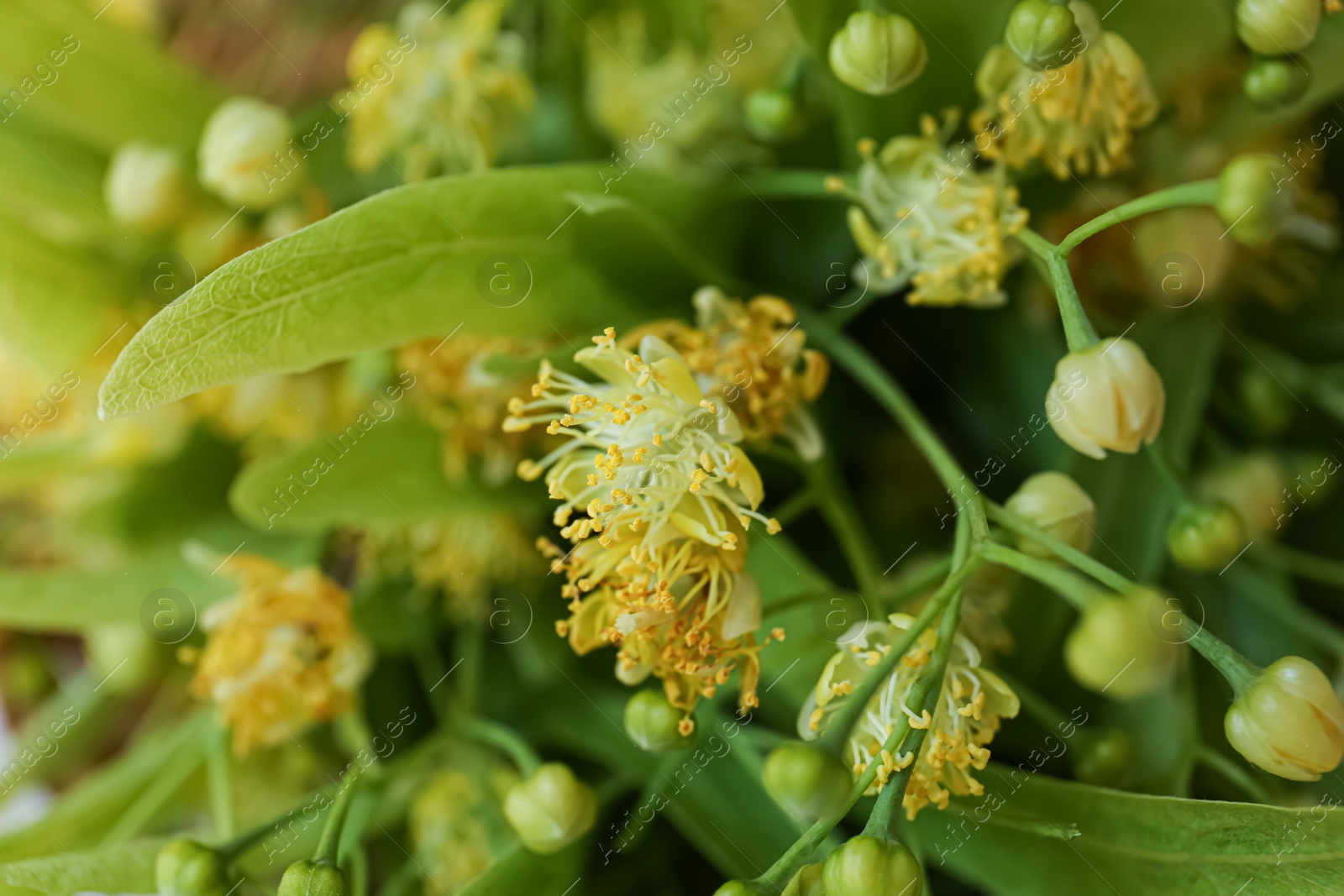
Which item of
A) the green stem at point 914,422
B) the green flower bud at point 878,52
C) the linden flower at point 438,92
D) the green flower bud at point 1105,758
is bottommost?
the green flower bud at point 1105,758

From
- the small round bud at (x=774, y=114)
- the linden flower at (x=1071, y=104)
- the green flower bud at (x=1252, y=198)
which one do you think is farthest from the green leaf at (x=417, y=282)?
the green flower bud at (x=1252, y=198)

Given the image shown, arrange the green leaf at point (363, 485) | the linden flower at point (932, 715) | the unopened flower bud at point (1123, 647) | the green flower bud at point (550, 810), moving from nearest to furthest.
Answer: the unopened flower bud at point (1123, 647), the linden flower at point (932, 715), the green flower bud at point (550, 810), the green leaf at point (363, 485)

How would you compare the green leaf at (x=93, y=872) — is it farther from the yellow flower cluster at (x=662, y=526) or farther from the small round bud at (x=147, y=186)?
the small round bud at (x=147, y=186)

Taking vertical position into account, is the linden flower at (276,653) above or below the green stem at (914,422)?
above

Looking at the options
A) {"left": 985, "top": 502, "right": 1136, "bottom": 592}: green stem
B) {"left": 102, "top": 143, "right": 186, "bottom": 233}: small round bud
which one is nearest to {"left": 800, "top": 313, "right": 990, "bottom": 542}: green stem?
{"left": 985, "top": 502, "right": 1136, "bottom": 592}: green stem

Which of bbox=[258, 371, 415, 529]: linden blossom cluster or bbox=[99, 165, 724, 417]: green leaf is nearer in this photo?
bbox=[99, 165, 724, 417]: green leaf

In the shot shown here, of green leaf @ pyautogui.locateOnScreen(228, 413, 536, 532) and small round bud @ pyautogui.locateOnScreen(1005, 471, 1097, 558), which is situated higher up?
green leaf @ pyautogui.locateOnScreen(228, 413, 536, 532)

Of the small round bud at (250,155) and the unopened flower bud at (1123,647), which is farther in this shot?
the small round bud at (250,155)

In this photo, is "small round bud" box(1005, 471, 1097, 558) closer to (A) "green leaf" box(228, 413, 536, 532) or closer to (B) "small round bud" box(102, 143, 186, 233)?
(A) "green leaf" box(228, 413, 536, 532)
